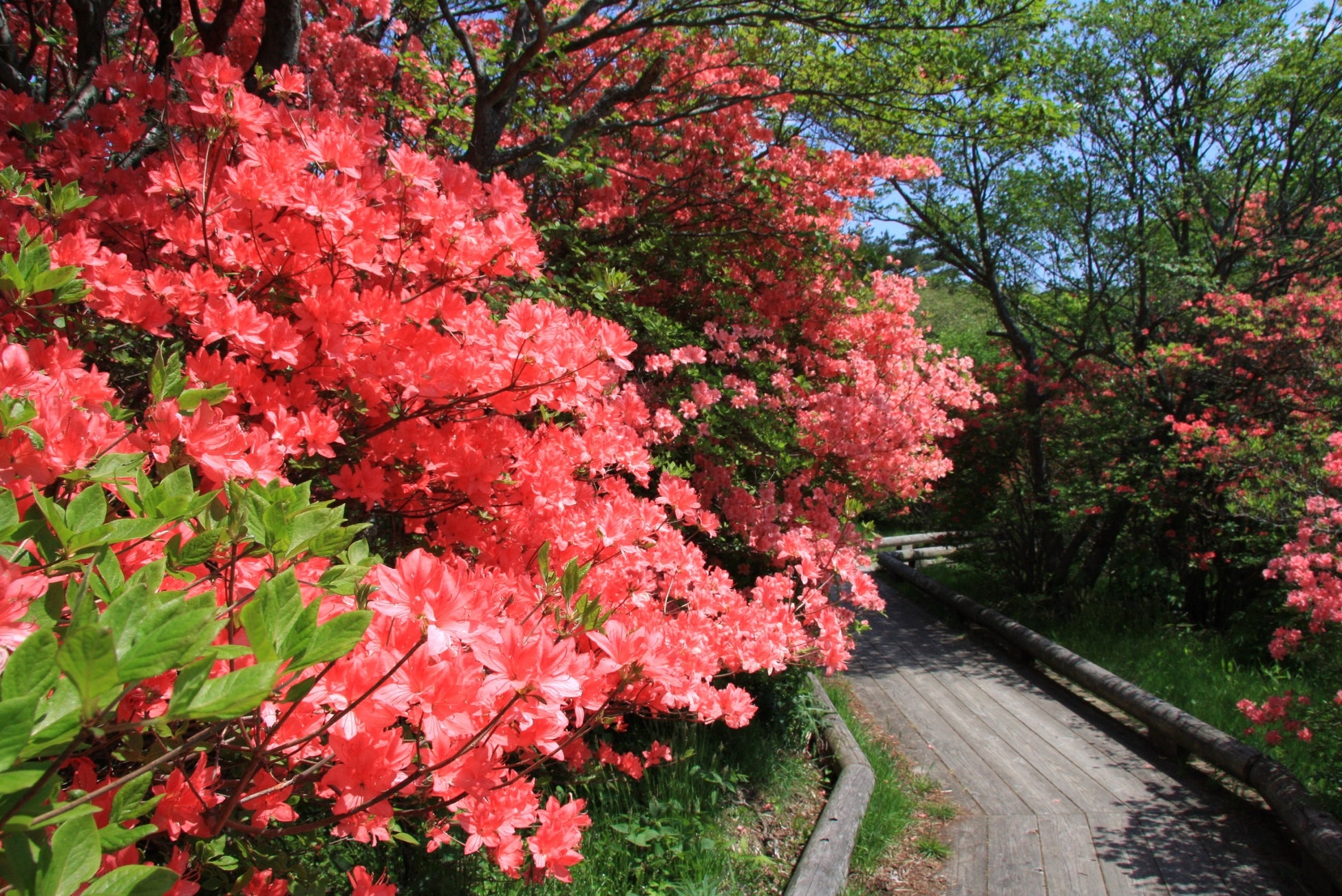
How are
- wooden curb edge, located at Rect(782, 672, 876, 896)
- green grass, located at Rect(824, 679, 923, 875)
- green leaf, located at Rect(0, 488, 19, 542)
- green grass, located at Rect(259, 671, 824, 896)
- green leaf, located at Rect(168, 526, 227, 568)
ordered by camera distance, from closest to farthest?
green leaf, located at Rect(0, 488, 19, 542) < green leaf, located at Rect(168, 526, 227, 568) < green grass, located at Rect(259, 671, 824, 896) < wooden curb edge, located at Rect(782, 672, 876, 896) < green grass, located at Rect(824, 679, 923, 875)

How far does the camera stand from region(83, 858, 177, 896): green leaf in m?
0.54

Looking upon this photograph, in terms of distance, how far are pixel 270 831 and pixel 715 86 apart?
4.63 m

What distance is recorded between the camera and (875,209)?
8523 millimetres

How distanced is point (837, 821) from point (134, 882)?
123 inches

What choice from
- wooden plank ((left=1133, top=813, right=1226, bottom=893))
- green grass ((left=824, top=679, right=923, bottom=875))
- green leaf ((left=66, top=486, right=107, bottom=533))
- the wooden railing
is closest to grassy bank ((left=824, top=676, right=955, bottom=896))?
green grass ((left=824, top=679, right=923, bottom=875))

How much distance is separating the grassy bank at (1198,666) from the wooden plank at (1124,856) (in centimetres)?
79

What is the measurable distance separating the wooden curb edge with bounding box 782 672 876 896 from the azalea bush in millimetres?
774

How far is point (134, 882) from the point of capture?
1.81 feet

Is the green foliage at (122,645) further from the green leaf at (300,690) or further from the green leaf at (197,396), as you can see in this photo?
the green leaf at (197,396)

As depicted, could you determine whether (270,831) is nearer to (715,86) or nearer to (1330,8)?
(715,86)

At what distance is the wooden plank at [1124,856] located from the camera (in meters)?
2.97

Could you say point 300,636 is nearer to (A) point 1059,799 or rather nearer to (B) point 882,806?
(B) point 882,806

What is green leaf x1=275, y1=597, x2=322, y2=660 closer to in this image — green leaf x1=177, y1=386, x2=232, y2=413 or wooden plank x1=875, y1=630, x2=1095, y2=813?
green leaf x1=177, y1=386, x2=232, y2=413

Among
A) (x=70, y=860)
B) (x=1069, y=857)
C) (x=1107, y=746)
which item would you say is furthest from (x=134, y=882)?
(x=1107, y=746)
